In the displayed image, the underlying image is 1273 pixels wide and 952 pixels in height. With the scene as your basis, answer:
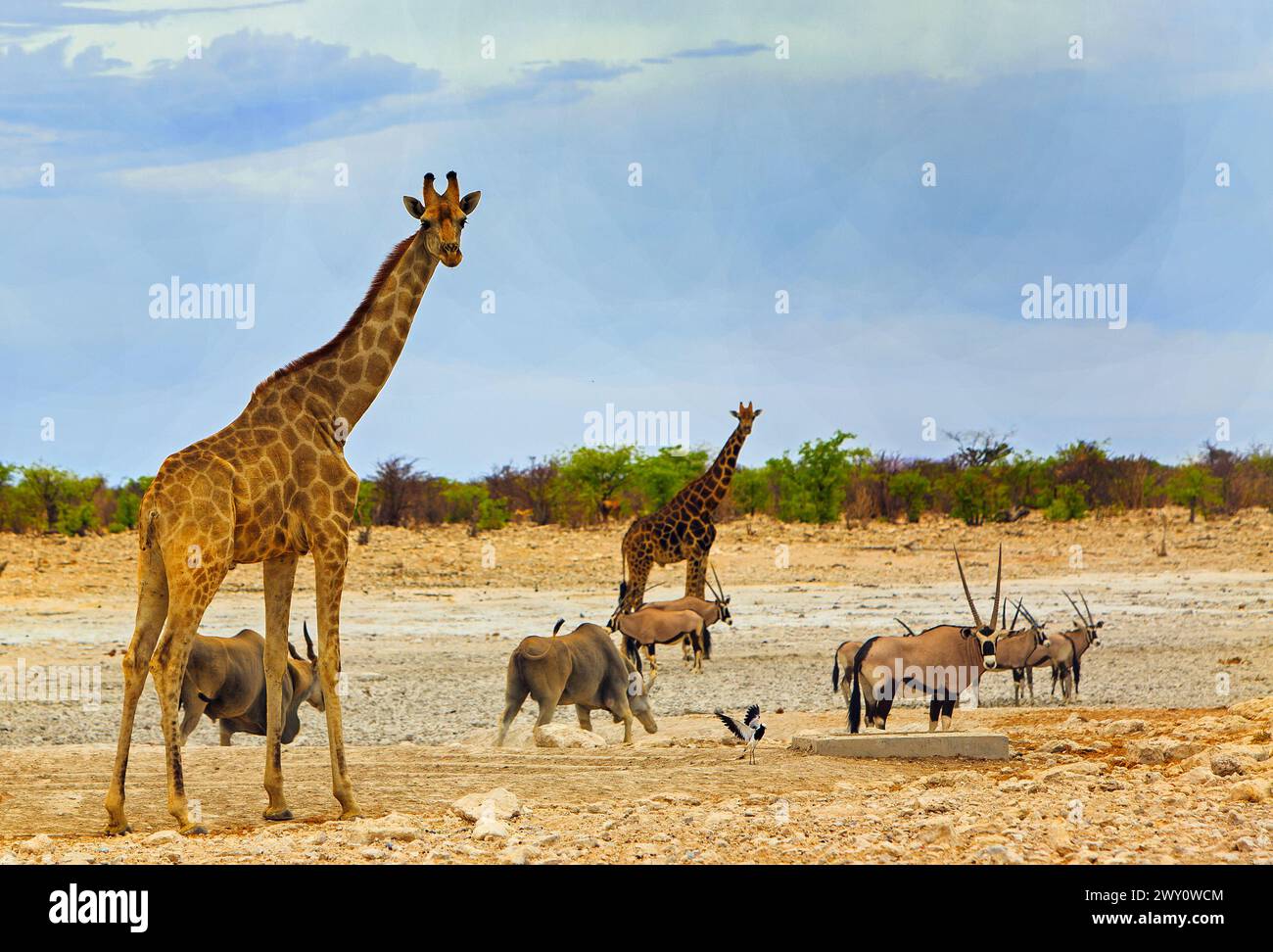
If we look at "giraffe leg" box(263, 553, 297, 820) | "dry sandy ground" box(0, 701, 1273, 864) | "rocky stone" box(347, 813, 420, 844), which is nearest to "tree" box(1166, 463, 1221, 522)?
"dry sandy ground" box(0, 701, 1273, 864)

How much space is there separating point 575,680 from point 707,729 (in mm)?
1487

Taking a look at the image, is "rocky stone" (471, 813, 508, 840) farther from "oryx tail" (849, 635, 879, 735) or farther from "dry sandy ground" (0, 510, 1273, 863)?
"oryx tail" (849, 635, 879, 735)

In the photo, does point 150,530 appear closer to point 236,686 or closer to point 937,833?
point 236,686

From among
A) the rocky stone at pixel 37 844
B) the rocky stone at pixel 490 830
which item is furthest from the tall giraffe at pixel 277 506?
the rocky stone at pixel 490 830

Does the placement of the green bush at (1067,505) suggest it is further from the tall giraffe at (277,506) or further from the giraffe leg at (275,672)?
the giraffe leg at (275,672)

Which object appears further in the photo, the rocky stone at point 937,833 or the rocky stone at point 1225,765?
the rocky stone at point 1225,765

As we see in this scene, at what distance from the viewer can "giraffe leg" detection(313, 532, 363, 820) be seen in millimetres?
8945

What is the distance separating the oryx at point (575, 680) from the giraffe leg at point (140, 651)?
13.1ft

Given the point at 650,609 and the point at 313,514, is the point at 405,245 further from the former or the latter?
the point at 650,609

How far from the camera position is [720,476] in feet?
71.3

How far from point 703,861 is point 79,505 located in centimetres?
3384

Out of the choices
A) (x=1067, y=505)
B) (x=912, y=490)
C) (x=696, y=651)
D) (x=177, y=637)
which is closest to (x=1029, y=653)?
(x=696, y=651)

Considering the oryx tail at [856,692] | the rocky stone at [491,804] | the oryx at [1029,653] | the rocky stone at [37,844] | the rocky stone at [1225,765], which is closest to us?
the rocky stone at [37,844]

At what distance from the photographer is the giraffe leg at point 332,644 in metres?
8.95
